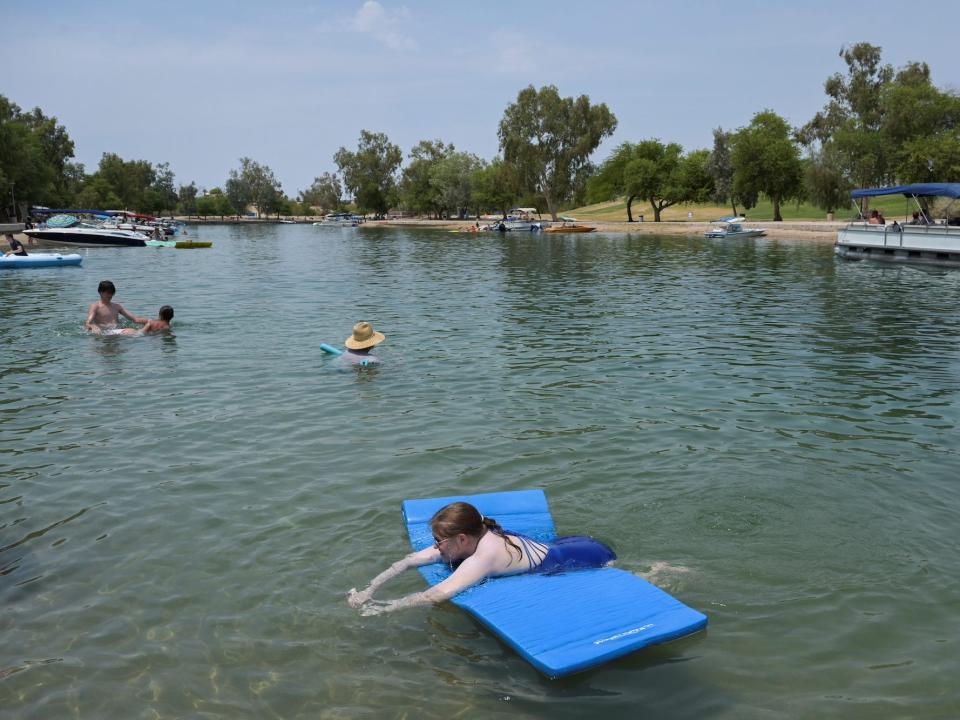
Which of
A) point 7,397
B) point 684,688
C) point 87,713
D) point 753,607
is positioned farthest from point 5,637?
point 7,397

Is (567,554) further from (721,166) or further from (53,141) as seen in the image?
(53,141)

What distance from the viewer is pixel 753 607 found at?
6262 millimetres

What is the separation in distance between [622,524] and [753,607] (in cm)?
178

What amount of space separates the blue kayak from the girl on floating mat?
37159 millimetres

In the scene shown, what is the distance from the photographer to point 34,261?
37.5 metres

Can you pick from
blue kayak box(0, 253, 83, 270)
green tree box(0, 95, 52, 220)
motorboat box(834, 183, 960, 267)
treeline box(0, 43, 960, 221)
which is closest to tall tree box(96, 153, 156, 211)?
treeline box(0, 43, 960, 221)

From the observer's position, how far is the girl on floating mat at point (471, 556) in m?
6.08

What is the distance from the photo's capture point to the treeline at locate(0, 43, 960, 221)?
6812cm

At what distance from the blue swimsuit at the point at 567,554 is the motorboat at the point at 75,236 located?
2373 inches

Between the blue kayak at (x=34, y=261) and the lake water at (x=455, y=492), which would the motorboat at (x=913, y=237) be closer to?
the lake water at (x=455, y=492)

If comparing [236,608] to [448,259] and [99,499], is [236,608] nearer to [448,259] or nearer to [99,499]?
[99,499]

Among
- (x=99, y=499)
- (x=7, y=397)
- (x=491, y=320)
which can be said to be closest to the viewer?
(x=99, y=499)

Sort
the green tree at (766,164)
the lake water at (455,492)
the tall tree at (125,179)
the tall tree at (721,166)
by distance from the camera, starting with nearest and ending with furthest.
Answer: the lake water at (455,492) → the green tree at (766,164) → the tall tree at (721,166) → the tall tree at (125,179)

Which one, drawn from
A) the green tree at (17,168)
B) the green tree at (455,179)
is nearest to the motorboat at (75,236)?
the green tree at (17,168)
